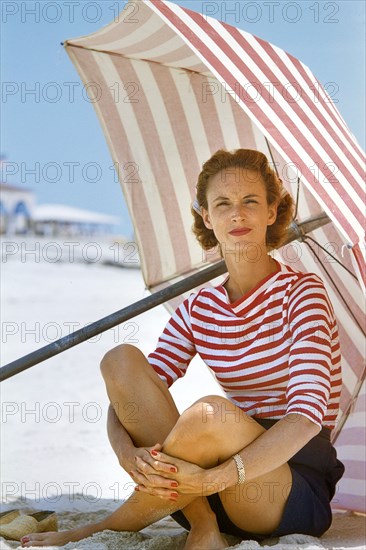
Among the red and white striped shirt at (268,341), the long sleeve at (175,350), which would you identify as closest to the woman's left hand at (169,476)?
the red and white striped shirt at (268,341)

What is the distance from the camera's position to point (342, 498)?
323 centimetres

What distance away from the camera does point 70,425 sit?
570 centimetres

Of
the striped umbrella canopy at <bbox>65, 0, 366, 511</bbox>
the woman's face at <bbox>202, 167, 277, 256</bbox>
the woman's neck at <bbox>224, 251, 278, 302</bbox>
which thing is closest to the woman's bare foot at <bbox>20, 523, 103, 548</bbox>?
the woman's neck at <bbox>224, 251, 278, 302</bbox>

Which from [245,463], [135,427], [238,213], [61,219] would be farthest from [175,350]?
[61,219]

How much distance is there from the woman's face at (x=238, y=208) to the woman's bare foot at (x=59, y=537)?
0.96 m

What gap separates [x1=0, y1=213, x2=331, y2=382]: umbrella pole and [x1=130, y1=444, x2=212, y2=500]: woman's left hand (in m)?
0.73

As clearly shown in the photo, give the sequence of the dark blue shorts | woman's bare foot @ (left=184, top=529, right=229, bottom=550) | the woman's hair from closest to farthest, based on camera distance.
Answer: woman's bare foot @ (left=184, top=529, right=229, bottom=550), the dark blue shorts, the woman's hair

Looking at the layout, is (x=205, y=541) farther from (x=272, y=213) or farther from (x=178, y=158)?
(x=178, y=158)

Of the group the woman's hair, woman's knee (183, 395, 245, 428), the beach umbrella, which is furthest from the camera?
the beach umbrella

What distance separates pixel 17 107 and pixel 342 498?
46.7 m

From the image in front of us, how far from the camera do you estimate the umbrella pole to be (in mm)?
2949

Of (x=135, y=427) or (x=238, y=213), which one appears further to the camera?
(x=238, y=213)

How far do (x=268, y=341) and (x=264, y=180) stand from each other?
1.79 ft

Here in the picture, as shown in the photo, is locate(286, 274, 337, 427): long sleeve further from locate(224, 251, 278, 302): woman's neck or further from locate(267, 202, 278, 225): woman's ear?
locate(267, 202, 278, 225): woman's ear
